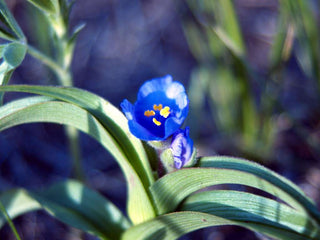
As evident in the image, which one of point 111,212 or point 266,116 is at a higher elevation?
point 266,116

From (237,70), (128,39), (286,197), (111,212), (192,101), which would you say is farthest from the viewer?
(128,39)

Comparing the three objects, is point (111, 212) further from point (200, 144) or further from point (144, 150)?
point (200, 144)

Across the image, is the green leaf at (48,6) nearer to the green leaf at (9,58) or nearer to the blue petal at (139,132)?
the green leaf at (9,58)

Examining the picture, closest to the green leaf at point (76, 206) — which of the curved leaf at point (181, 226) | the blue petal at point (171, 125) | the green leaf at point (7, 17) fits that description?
the curved leaf at point (181, 226)


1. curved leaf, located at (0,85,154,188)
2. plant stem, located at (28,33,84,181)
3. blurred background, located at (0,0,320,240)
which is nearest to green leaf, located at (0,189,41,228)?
plant stem, located at (28,33,84,181)

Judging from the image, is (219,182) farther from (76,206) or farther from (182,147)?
(76,206)

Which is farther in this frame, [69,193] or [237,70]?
[237,70]

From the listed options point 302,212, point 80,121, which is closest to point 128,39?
point 80,121
